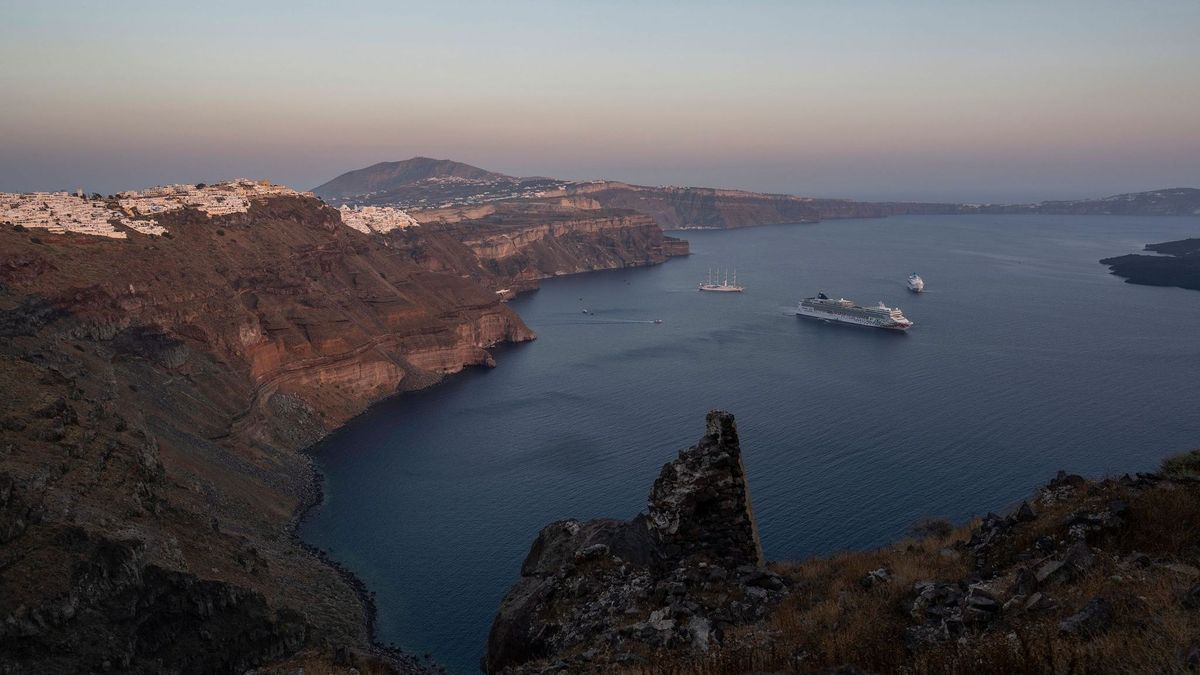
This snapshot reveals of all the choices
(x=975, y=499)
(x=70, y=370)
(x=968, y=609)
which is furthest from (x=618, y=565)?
(x=70, y=370)

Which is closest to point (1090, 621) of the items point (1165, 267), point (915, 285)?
point (915, 285)

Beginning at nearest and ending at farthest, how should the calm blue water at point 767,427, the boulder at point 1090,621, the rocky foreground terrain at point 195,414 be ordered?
the boulder at point 1090,621 < the rocky foreground terrain at point 195,414 < the calm blue water at point 767,427

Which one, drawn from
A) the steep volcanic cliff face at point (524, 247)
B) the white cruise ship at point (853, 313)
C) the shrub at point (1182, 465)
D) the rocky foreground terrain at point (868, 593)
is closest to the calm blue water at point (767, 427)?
the white cruise ship at point (853, 313)

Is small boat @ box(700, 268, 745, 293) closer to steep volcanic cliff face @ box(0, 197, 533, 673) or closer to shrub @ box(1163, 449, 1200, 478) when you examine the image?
steep volcanic cliff face @ box(0, 197, 533, 673)

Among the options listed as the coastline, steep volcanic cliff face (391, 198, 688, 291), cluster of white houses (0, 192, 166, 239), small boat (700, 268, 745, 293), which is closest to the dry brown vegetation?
the coastline

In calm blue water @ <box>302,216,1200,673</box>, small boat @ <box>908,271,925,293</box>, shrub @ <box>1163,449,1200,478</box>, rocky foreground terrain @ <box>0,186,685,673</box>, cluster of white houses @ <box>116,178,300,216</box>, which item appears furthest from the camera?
small boat @ <box>908,271,925,293</box>

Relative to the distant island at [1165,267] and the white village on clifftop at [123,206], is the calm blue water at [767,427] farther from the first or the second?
the white village on clifftop at [123,206]
